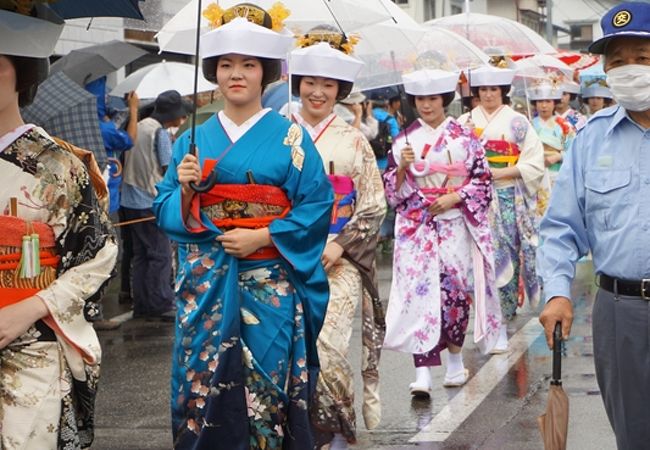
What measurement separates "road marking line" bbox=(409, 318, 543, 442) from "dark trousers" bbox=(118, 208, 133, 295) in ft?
12.4

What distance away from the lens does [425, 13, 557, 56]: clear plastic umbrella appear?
12414 mm

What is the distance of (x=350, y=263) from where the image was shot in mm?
7148

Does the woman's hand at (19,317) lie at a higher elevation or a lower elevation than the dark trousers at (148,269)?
higher

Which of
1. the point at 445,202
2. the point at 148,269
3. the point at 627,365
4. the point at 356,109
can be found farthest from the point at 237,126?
the point at 356,109

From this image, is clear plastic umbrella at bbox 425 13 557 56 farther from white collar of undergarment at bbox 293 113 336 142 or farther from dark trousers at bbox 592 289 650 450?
dark trousers at bbox 592 289 650 450

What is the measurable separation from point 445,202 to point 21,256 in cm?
530

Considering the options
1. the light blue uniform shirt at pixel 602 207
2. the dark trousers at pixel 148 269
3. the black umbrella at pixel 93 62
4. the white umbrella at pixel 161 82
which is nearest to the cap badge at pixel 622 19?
the light blue uniform shirt at pixel 602 207

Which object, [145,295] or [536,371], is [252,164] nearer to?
[536,371]

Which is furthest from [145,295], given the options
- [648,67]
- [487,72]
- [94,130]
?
[648,67]

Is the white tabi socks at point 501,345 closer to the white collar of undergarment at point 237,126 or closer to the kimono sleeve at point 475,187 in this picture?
the kimono sleeve at point 475,187

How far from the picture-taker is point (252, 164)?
18.6ft

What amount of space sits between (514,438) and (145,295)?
5.54 m

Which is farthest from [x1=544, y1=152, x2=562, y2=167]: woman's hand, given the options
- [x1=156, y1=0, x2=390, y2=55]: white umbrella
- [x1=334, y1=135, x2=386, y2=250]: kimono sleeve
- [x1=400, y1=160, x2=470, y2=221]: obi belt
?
[x1=334, y1=135, x2=386, y2=250]: kimono sleeve

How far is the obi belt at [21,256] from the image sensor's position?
4.23 m
